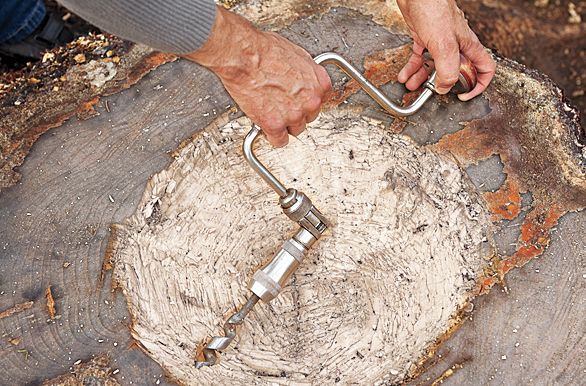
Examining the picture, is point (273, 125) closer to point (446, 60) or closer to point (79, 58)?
point (446, 60)

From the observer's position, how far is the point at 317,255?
153 cm

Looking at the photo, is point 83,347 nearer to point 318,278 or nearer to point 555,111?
point 318,278

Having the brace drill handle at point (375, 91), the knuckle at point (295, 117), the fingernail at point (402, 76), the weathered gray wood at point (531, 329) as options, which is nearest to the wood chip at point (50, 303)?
the brace drill handle at point (375, 91)

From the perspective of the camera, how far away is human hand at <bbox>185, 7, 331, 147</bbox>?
1.25 metres

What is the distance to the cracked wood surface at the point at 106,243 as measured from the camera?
4.49ft

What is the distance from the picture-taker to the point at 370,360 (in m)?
1.46

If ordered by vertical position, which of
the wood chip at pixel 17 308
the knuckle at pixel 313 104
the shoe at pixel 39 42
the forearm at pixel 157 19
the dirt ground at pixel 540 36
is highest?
the forearm at pixel 157 19

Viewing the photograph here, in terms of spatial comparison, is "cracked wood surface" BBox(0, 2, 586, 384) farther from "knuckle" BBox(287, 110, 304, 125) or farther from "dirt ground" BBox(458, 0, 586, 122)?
A: "dirt ground" BBox(458, 0, 586, 122)

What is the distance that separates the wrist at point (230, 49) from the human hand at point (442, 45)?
1.30 feet

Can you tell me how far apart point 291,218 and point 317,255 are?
182mm

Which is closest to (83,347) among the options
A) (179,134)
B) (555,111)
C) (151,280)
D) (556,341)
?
(151,280)

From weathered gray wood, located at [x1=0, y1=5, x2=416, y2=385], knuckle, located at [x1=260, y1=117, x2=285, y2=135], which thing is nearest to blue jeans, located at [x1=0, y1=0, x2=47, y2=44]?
weathered gray wood, located at [x1=0, y1=5, x2=416, y2=385]

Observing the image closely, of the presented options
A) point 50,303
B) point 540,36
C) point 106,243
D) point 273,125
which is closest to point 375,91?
point 273,125

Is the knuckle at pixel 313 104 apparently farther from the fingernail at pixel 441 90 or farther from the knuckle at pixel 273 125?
the fingernail at pixel 441 90
